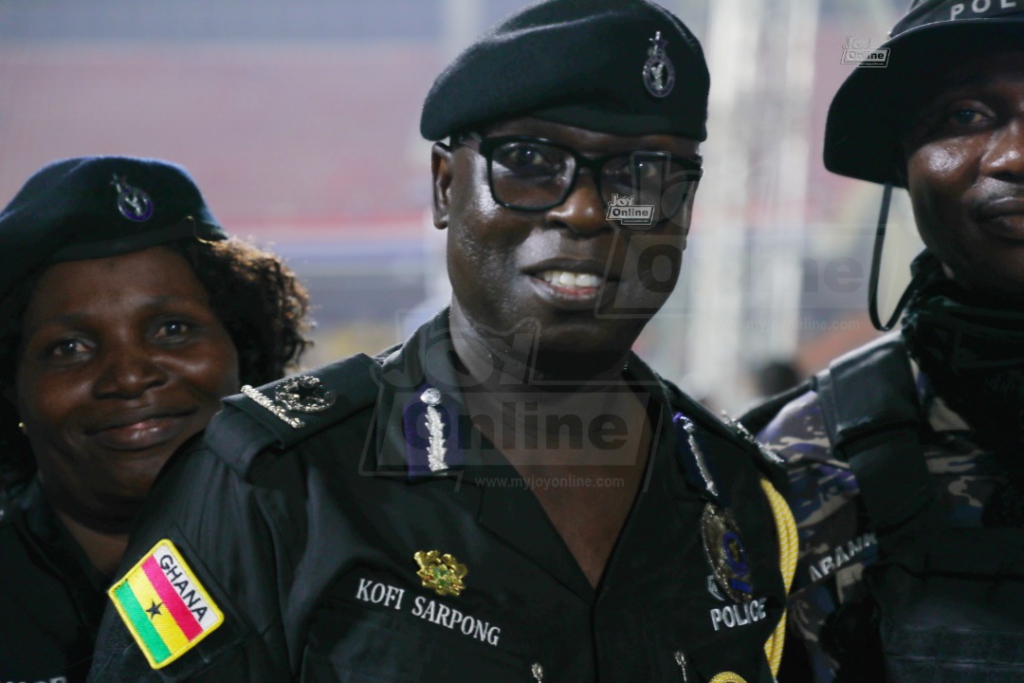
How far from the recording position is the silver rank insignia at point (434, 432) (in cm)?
163

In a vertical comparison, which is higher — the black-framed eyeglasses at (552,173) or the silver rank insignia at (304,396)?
the black-framed eyeglasses at (552,173)

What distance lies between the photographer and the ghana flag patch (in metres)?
1.44

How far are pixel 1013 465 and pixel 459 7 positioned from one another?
11.0 m

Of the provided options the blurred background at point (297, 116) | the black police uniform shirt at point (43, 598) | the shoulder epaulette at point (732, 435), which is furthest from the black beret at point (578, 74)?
the blurred background at point (297, 116)

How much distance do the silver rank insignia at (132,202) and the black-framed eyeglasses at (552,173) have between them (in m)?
0.81

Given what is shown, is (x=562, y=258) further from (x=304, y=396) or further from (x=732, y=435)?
(x=732, y=435)

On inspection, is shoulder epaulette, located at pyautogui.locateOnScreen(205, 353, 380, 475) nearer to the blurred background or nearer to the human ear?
the human ear

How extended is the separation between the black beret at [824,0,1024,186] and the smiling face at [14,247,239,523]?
1404 millimetres

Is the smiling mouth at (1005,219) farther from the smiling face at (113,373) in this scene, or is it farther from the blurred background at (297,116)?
the blurred background at (297,116)

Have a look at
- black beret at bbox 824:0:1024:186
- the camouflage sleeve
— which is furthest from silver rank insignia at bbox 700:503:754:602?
black beret at bbox 824:0:1024:186

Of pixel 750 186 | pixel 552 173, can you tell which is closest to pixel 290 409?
pixel 552 173

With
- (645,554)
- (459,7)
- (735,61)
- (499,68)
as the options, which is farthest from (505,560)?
(459,7)

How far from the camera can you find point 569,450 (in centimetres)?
177

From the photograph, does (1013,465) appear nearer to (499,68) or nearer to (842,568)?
(842,568)
